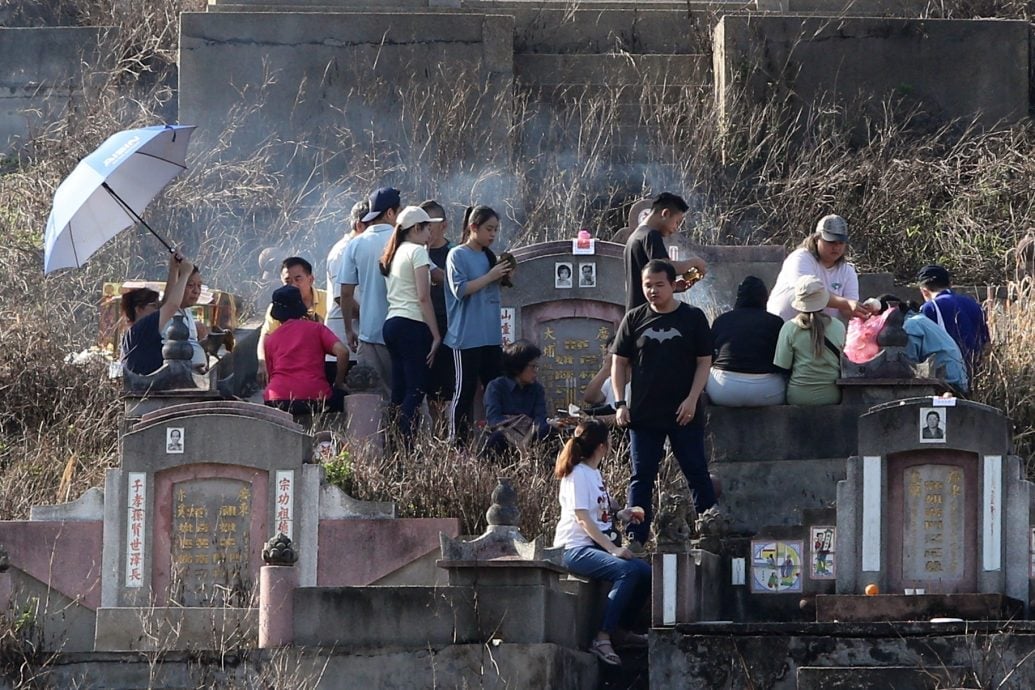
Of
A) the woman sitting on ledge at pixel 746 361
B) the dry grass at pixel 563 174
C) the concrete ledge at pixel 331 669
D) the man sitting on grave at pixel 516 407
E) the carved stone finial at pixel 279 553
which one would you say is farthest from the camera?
the dry grass at pixel 563 174

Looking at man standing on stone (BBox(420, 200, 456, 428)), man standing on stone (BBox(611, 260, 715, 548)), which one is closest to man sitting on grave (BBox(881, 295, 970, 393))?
man standing on stone (BBox(611, 260, 715, 548))

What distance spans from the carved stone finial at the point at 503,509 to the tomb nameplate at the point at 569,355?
14.0ft

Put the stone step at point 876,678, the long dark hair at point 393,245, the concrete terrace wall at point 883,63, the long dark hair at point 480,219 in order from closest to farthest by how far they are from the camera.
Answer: the stone step at point 876,678 → the long dark hair at point 480,219 → the long dark hair at point 393,245 → the concrete terrace wall at point 883,63

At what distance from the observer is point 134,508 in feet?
49.3

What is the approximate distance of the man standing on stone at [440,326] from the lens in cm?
1722

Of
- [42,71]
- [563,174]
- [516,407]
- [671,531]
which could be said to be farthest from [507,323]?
[42,71]

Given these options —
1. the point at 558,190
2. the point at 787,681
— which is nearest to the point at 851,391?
the point at 787,681

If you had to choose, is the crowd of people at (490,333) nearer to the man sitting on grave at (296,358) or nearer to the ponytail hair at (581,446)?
the man sitting on grave at (296,358)

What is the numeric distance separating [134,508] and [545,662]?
331 centimetres

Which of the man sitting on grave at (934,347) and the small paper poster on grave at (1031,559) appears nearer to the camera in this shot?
the small paper poster on grave at (1031,559)

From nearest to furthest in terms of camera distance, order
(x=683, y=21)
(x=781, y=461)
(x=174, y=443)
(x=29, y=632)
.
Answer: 1. (x=29, y=632)
2. (x=174, y=443)
3. (x=781, y=461)
4. (x=683, y=21)

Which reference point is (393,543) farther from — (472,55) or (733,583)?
(472,55)

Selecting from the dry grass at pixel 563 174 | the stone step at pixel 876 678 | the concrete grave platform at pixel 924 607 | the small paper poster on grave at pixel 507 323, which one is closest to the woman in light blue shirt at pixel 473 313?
the small paper poster on grave at pixel 507 323

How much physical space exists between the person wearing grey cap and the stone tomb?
277cm
